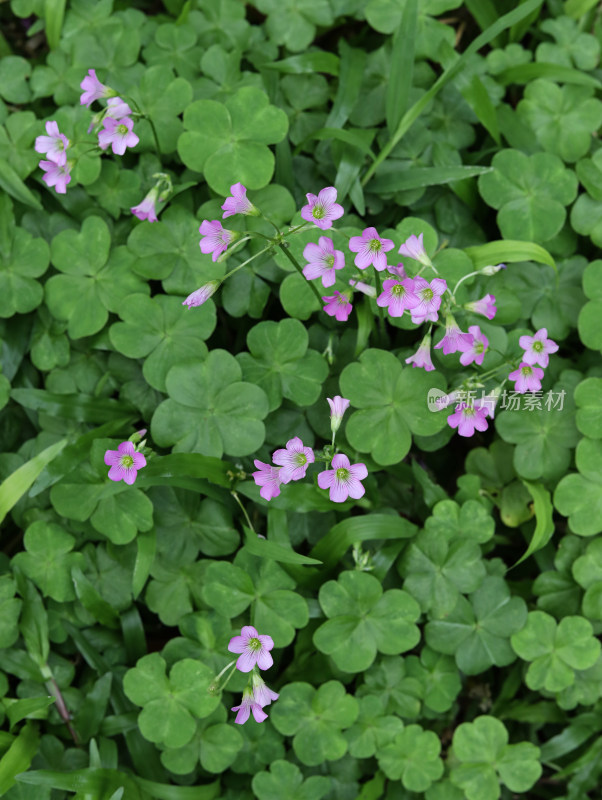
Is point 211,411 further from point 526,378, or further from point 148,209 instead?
point 526,378

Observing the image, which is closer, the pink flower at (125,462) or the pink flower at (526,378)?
the pink flower at (125,462)

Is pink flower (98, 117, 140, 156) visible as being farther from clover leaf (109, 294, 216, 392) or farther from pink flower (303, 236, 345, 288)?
pink flower (303, 236, 345, 288)

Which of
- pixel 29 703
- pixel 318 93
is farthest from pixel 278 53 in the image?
pixel 29 703

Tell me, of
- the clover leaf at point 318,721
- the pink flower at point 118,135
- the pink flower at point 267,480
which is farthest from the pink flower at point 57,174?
the clover leaf at point 318,721

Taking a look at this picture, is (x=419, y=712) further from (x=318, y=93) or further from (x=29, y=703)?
(x=318, y=93)

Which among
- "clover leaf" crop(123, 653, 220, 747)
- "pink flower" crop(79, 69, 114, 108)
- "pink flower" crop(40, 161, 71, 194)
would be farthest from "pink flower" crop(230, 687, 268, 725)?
"pink flower" crop(79, 69, 114, 108)

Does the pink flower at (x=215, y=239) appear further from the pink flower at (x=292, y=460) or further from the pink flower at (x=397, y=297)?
the pink flower at (x=292, y=460)

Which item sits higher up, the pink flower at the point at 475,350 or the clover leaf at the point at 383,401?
the pink flower at the point at 475,350
